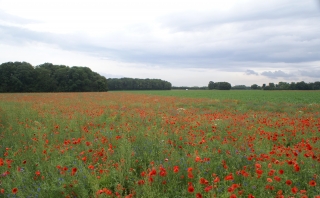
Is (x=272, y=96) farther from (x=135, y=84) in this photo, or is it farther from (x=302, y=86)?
(x=135, y=84)

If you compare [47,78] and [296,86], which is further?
[296,86]

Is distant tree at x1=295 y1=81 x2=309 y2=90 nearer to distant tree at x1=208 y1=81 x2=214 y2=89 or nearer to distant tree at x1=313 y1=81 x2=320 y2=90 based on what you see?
distant tree at x1=313 y1=81 x2=320 y2=90

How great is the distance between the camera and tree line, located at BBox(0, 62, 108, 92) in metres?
55.2

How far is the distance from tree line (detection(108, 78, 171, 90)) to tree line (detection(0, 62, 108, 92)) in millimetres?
25702

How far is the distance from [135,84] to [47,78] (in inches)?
2028

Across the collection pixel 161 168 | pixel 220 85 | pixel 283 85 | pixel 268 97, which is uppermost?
pixel 283 85

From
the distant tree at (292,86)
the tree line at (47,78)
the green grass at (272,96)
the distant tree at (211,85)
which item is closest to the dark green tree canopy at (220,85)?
the distant tree at (211,85)

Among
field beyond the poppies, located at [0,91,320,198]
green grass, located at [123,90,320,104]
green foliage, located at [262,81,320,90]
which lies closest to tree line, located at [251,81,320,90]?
green foliage, located at [262,81,320,90]

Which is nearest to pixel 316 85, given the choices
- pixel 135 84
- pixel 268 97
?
pixel 268 97

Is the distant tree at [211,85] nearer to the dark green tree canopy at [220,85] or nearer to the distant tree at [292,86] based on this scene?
the dark green tree canopy at [220,85]

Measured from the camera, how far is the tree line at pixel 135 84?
10501 centimetres

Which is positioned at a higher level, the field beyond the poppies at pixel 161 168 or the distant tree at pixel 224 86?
the distant tree at pixel 224 86

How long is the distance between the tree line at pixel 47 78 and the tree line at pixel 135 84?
25.7 m

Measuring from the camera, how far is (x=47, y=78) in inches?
2437
